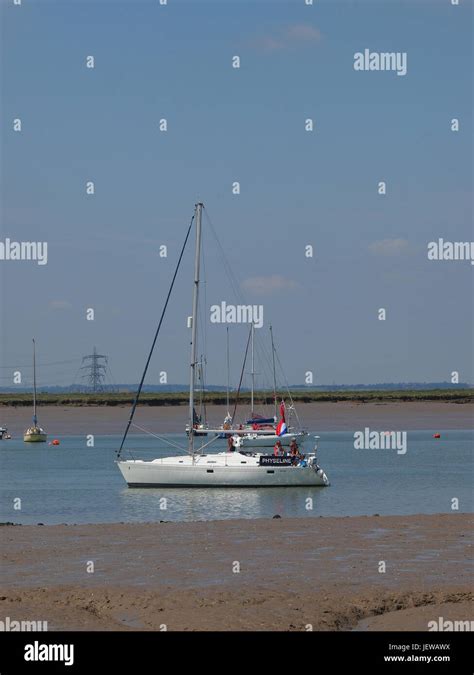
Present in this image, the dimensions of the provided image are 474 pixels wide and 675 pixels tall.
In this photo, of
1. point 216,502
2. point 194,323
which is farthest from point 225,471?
point 194,323

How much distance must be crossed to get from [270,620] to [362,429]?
75.7 m

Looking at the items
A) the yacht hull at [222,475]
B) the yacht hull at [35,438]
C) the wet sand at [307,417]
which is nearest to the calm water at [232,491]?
the yacht hull at [222,475]

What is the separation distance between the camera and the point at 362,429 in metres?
93.6

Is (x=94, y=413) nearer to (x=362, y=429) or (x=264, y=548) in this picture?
(x=362, y=429)

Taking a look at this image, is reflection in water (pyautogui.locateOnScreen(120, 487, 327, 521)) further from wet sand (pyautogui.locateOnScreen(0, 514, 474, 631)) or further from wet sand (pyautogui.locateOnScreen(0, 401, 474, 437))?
wet sand (pyautogui.locateOnScreen(0, 401, 474, 437))

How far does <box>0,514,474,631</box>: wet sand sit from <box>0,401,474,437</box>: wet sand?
62538 mm

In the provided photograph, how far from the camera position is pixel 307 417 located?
114250mm

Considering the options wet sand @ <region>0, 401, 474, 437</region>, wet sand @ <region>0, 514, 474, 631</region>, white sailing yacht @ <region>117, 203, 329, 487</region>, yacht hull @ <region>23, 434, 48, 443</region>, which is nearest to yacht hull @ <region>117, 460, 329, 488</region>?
white sailing yacht @ <region>117, 203, 329, 487</region>

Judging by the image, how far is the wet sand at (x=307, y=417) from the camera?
9950 cm

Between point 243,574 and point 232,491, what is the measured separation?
2105 cm

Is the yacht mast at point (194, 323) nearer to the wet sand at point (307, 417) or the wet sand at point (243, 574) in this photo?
the wet sand at point (243, 574)

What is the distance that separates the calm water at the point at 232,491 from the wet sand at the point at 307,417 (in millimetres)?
27019
